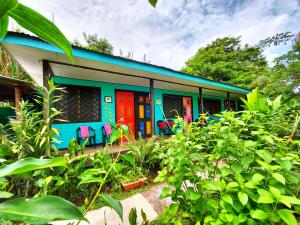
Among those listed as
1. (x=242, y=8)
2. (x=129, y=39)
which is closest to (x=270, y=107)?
(x=242, y=8)

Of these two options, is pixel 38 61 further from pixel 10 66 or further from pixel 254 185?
pixel 10 66

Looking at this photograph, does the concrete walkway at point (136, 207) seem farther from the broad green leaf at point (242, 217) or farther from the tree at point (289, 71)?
the tree at point (289, 71)

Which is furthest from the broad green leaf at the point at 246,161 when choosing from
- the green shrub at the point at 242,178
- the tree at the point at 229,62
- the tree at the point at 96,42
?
the tree at the point at 96,42

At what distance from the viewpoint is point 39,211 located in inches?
15.4

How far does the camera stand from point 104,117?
5902mm

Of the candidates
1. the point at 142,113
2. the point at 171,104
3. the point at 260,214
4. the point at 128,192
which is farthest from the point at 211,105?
the point at 260,214

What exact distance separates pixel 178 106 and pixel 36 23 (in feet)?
28.0

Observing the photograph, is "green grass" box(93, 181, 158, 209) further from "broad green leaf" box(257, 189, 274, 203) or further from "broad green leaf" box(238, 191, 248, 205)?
"broad green leaf" box(257, 189, 274, 203)

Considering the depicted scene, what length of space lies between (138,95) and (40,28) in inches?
263

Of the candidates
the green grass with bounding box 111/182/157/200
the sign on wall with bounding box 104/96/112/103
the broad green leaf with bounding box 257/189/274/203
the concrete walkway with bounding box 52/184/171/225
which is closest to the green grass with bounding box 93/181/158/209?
the green grass with bounding box 111/182/157/200

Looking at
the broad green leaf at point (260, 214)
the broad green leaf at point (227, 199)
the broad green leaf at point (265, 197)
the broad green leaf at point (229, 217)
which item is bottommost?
the broad green leaf at point (229, 217)

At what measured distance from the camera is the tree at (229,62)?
52.9 feet

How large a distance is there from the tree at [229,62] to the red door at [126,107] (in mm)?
12359

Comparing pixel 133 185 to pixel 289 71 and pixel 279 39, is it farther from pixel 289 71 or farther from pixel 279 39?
pixel 289 71
